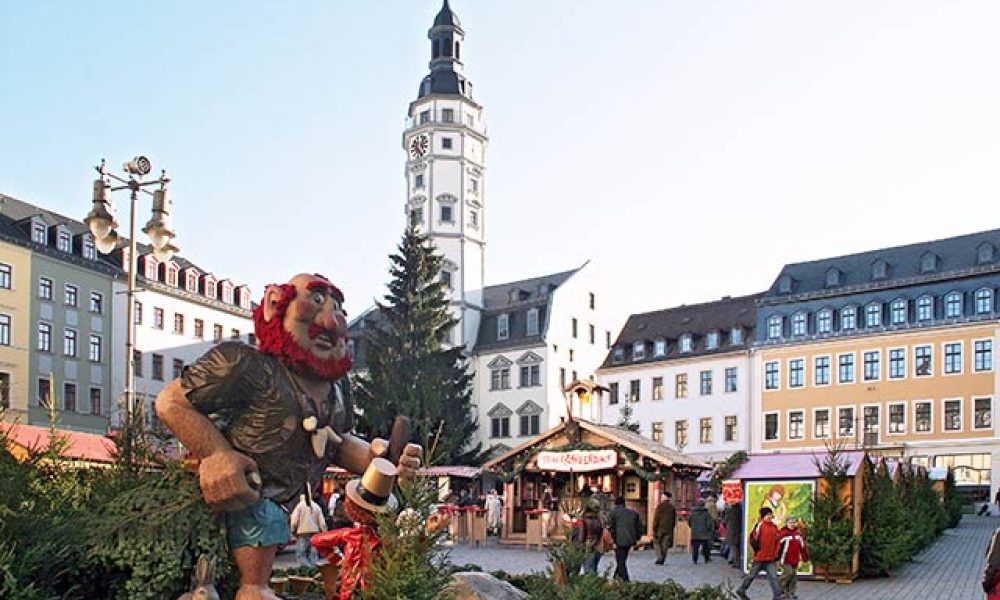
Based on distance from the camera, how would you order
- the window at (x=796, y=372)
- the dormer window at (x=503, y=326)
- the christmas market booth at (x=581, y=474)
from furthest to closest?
the dormer window at (x=503, y=326) → the window at (x=796, y=372) → the christmas market booth at (x=581, y=474)

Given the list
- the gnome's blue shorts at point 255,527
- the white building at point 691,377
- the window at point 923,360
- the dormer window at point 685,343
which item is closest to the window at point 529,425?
the white building at point 691,377

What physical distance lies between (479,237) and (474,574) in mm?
45122

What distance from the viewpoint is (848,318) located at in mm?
46688

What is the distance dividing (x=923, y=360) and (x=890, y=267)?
14.8ft

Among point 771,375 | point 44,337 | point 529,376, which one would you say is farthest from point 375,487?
point 529,376

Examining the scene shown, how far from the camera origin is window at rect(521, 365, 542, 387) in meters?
51.0

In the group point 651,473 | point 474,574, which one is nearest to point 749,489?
point 651,473

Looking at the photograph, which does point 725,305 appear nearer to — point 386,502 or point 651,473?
point 651,473

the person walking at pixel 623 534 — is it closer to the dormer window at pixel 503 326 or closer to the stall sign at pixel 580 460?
the stall sign at pixel 580 460

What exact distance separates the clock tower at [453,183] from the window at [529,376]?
3.67 m

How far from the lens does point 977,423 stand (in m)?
43.2

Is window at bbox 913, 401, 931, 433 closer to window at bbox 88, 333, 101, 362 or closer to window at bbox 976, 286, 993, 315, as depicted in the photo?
window at bbox 976, 286, 993, 315

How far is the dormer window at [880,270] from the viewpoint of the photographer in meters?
46.2

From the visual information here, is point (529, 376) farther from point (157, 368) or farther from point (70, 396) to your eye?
point (70, 396)
